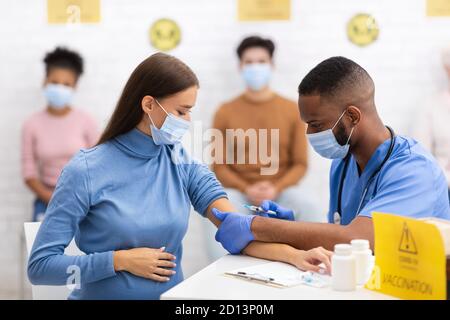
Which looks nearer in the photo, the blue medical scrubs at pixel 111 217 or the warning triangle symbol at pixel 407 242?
the warning triangle symbol at pixel 407 242

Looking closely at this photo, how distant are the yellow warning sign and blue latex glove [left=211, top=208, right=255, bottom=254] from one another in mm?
417

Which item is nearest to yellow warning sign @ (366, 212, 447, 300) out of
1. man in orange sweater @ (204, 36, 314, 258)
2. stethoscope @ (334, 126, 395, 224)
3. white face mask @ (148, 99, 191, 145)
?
stethoscope @ (334, 126, 395, 224)

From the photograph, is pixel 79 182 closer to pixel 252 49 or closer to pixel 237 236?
pixel 237 236

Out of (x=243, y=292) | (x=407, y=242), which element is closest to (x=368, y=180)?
(x=407, y=242)

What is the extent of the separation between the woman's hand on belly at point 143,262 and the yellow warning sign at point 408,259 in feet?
1.82

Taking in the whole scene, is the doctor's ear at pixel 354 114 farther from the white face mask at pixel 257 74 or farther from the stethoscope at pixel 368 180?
the white face mask at pixel 257 74

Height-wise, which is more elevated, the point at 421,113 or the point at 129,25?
the point at 129,25

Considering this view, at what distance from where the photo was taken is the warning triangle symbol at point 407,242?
151 cm

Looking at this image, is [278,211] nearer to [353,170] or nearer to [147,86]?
[353,170]

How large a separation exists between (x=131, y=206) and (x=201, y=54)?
221 centimetres

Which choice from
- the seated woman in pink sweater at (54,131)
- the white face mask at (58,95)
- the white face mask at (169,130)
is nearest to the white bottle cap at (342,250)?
the white face mask at (169,130)
